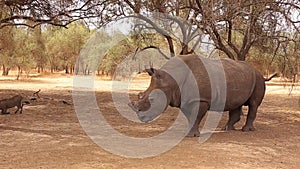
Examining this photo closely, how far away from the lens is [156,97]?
8859mm

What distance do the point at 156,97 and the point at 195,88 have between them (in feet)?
3.34

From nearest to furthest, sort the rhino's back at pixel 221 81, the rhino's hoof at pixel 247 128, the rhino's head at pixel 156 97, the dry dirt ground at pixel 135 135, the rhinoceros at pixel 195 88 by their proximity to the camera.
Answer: the dry dirt ground at pixel 135 135 → the rhino's head at pixel 156 97 → the rhinoceros at pixel 195 88 → the rhino's back at pixel 221 81 → the rhino's hoof at pixel 247 128

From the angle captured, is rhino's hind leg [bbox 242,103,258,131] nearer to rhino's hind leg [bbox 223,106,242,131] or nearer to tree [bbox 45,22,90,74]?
rhino's hind leg [bbox 223,106,242,131]

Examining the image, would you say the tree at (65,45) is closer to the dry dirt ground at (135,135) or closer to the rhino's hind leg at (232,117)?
the dry dirt ground at (135,135)

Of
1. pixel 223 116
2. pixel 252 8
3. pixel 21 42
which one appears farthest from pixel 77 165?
pixel 21 42

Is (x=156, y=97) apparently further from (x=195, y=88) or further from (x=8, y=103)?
(x=8, y=103)

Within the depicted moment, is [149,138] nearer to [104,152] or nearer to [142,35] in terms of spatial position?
[104,152]

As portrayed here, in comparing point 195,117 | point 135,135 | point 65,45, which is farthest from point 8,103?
point 65,45

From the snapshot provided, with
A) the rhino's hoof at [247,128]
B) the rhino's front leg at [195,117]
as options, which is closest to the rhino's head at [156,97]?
the rhino's front leg at [195,117]

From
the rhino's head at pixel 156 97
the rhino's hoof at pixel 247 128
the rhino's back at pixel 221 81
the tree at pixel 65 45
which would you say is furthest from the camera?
the tree at pixel 65 45

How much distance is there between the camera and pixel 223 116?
1406 centimetres

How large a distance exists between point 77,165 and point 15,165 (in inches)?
37.0

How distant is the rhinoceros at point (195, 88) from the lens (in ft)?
29.1

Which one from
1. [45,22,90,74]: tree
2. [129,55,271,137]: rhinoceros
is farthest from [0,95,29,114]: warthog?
[45,22,90,74]: tree
